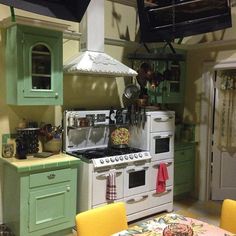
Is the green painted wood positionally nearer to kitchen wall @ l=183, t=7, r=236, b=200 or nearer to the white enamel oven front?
the white enamel oven front

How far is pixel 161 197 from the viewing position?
389 centimetres

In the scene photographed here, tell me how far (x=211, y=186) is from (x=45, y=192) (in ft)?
8.61

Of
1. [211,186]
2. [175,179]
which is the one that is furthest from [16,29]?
[211,186]

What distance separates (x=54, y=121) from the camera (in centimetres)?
352

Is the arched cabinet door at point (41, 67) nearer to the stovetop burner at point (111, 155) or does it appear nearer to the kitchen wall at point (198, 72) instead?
the stovetop burner at point (111, 155)

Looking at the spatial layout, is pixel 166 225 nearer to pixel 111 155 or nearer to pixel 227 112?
pixel 111 155

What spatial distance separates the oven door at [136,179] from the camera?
3.49 meters

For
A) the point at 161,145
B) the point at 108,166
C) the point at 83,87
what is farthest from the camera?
the point at 161,145

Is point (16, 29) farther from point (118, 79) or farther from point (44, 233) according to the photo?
point (44, 233)

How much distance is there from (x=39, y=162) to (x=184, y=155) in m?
2.28

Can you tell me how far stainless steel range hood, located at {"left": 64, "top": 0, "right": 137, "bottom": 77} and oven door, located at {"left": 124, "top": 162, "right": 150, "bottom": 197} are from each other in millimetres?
1108

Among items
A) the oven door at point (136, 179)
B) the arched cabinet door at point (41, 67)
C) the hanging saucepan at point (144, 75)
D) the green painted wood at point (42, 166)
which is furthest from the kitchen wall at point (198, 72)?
the arched cabinet door at point (41, 67)

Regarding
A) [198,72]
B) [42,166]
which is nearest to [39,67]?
[42,166]

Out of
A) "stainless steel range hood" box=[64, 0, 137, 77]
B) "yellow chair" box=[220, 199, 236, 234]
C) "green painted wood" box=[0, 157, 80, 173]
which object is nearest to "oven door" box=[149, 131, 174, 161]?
"stainless steel range hood" box=[64, 0, 137, 77]
